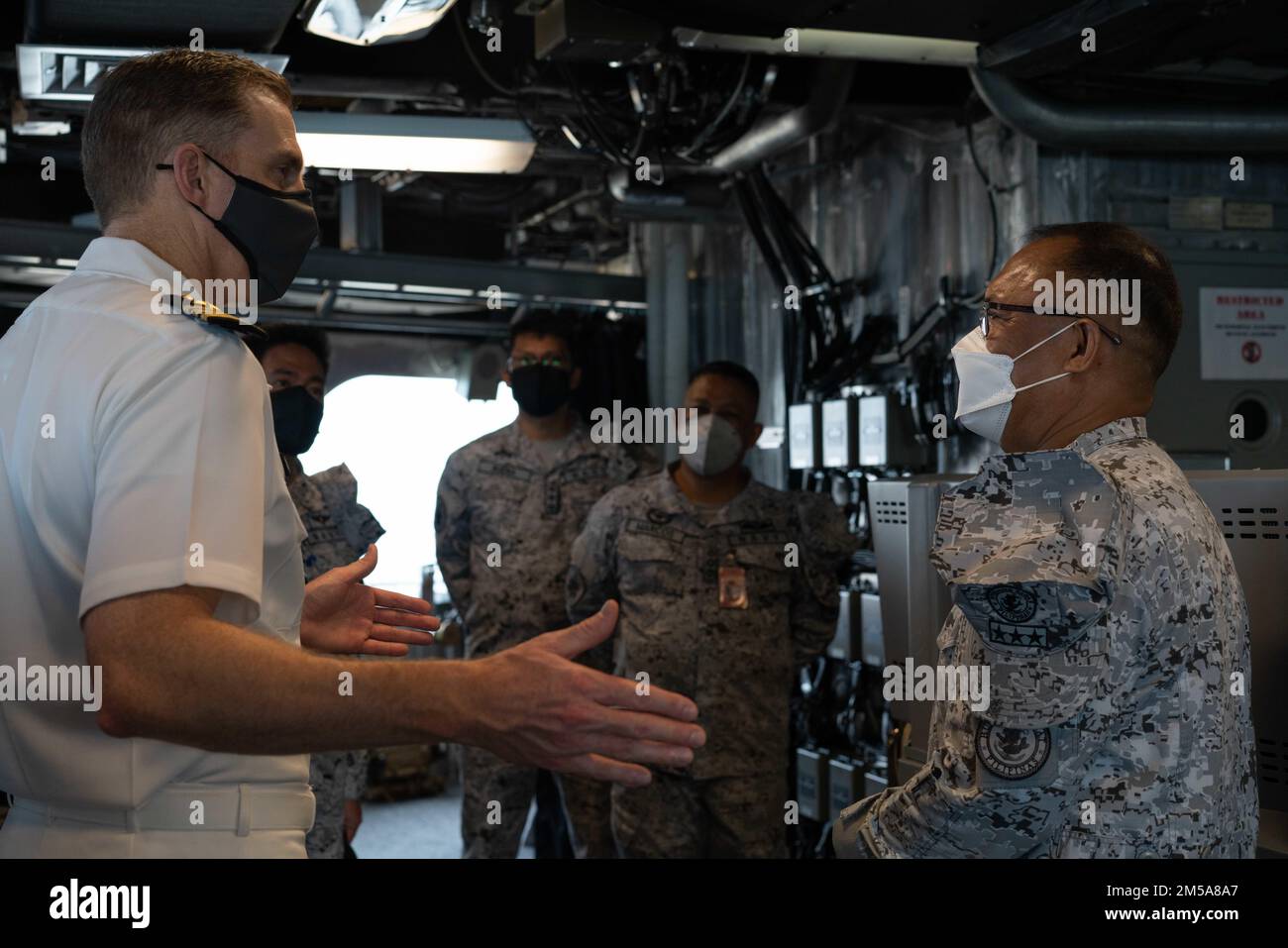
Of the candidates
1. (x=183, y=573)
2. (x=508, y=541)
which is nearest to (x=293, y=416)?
(x=508, y=541)

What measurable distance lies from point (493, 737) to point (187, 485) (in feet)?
1.18

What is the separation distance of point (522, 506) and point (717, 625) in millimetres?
966

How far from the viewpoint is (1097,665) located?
1601 millimetres

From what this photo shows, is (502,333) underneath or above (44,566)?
above

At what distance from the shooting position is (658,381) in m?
5.83

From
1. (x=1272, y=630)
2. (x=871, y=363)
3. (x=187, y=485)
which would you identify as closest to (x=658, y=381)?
(x=871, y=363)

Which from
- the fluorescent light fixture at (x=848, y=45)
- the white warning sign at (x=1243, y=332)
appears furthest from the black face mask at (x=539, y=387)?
the white warning sign at (x=1243, y=332)

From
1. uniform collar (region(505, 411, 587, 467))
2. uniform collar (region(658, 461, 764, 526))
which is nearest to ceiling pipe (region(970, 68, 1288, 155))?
uniform collar (region(658, 461, 764, 526))

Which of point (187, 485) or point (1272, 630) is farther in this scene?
point (1272, 630)

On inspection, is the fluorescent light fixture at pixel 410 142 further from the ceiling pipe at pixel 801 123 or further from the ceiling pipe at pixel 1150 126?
the ceiling pipe at pixel 1150 126

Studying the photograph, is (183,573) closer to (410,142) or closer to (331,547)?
(331,547)

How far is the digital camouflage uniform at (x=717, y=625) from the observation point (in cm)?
361
